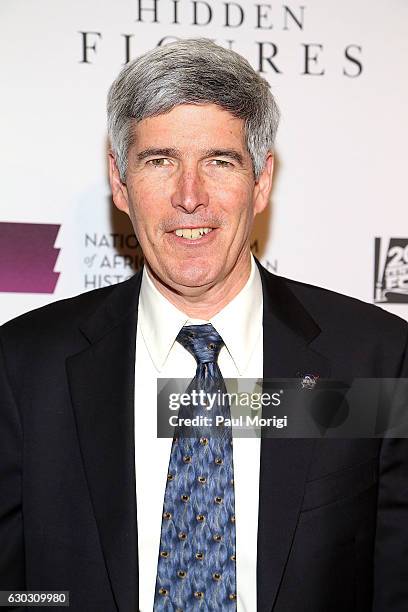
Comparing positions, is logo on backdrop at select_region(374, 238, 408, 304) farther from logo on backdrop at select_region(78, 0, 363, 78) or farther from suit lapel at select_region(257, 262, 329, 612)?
suit lapel at select_region(257, 262, 329, 612)

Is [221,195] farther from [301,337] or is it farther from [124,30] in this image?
[124,30]

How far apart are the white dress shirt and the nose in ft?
0.83

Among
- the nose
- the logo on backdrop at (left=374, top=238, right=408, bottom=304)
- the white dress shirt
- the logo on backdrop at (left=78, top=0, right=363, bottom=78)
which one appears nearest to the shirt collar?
the white dress shirt

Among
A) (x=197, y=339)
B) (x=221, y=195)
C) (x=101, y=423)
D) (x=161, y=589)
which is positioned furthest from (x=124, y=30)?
(x=161, y=589)

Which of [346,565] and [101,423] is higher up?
[101,423]

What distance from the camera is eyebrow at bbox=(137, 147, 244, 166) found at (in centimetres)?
177

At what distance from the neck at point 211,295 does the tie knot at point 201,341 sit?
0.06 metres

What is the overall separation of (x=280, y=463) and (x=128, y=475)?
0.31m

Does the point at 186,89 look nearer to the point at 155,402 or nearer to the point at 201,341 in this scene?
the point at 201,341

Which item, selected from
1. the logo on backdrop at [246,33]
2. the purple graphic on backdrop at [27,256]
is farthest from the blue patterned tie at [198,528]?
the logo on backdrop at [246,33]

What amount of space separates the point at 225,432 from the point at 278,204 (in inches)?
35.7

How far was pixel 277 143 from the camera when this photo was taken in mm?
2418

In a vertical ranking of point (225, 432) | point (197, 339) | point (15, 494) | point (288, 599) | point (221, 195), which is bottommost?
point (288, 599)

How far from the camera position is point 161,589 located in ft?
5.51
